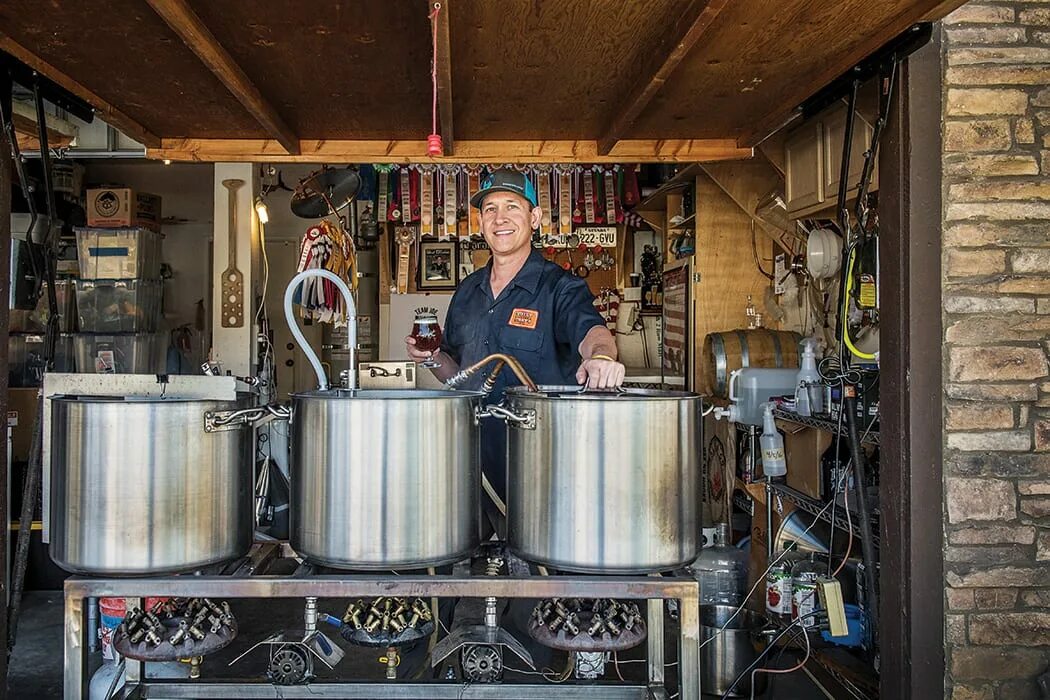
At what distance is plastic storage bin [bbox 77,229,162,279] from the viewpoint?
5.04 m

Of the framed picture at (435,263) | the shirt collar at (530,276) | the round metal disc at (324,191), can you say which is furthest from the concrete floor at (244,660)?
the framed picture at (435,263)

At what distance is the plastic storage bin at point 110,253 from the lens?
16.5ft

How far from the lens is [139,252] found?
505cm

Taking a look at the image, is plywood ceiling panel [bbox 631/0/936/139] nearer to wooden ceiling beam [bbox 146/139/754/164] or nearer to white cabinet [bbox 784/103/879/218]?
wooden ceiling beam [bbox 146/139/754/164]

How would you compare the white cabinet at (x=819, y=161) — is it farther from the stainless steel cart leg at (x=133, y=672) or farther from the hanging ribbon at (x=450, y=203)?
Result: the stainless steel cart leg at (x=133, y=672)


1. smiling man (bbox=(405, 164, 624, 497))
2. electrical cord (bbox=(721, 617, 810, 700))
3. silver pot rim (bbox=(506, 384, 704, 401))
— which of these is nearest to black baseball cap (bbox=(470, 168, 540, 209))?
smiling man (bbox=(405, 164, 624, 497))

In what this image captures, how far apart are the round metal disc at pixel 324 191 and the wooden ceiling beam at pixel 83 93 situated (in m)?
2.31

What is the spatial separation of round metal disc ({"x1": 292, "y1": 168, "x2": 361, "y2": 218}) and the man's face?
266 centimetres

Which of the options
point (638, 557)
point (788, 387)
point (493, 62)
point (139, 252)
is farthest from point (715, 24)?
point (139, 252)

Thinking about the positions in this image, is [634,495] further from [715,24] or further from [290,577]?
[715,24]

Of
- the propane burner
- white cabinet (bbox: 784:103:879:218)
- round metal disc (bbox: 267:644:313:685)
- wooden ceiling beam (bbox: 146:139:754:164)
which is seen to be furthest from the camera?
white cabinet (bbox: 784:103:879:218)

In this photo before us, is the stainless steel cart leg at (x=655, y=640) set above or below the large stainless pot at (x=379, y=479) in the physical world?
below

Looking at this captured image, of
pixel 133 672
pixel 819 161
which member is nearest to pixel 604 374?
pixel 133 672

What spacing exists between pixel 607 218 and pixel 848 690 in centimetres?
408
